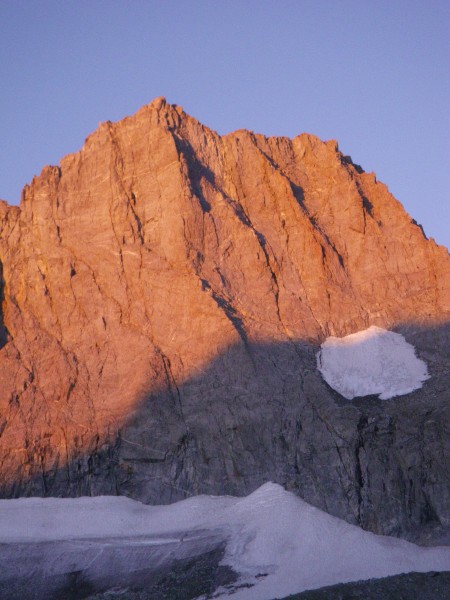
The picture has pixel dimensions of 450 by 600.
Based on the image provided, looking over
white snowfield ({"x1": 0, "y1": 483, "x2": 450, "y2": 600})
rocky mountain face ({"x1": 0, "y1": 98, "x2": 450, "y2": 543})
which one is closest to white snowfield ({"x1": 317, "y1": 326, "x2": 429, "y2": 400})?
rocky mountain face ({"x1": 0, "y1": 98, "x2": 450, "y2": 543})

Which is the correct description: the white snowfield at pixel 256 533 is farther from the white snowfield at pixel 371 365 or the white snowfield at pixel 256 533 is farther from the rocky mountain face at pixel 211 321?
the white snowfield at pixel 371 365

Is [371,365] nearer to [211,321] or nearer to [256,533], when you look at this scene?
[211,321]

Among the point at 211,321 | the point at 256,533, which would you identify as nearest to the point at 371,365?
the point at 211,321

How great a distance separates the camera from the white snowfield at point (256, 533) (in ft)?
95.8

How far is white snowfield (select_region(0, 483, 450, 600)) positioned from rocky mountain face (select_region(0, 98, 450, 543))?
39.1 inches

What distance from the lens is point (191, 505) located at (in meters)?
34.4

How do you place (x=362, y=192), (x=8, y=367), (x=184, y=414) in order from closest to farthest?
1. (x=184, y=414)
2. (x=8, y=367)
3. (x=362, y=192)

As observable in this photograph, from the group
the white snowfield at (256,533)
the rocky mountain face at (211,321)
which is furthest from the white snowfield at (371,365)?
the white snowfield at (256,533)

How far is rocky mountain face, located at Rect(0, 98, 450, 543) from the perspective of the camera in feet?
115

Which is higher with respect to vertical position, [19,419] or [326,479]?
[19,419]

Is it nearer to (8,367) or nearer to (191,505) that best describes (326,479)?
(191,505)

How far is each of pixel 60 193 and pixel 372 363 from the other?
64.5 feet

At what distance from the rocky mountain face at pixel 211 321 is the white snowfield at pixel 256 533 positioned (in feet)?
3.26

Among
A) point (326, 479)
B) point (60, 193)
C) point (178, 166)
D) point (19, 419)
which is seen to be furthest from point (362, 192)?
point (19, 419)
